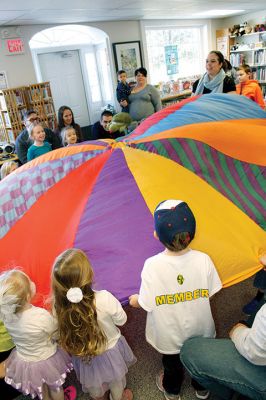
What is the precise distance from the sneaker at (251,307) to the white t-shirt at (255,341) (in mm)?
869

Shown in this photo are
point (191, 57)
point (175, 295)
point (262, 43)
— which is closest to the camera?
point (175, 295)

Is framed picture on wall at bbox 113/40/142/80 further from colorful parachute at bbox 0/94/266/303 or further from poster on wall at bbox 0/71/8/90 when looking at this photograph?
colorful parachute at bbox 0/94/266/303

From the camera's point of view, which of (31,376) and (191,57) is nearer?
(31,376)

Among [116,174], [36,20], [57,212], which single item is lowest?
[57,212]

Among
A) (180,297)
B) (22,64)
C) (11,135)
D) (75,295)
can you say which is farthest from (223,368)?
(22,64)

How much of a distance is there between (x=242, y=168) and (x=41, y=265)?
1.26m

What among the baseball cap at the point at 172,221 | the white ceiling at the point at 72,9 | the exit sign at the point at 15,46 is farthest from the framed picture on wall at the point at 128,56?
the baseball cap at the point at 172,221

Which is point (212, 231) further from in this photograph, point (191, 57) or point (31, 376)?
point (191, 57)

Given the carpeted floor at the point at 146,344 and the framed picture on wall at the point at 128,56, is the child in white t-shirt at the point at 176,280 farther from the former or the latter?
the framed picture on wall at the point at 128,56

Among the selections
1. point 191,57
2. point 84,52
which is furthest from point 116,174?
point 191,57

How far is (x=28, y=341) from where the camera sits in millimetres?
1474

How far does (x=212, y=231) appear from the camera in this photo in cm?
160

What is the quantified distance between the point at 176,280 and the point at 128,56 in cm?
646

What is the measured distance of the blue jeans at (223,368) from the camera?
1.33 metres
